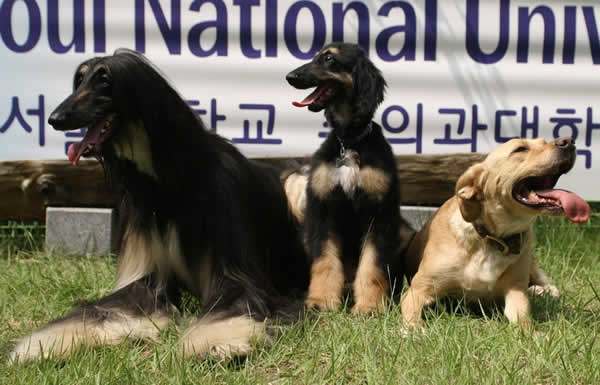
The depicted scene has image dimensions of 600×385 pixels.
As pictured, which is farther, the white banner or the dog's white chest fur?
the white banner

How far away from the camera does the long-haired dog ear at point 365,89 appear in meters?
2.98

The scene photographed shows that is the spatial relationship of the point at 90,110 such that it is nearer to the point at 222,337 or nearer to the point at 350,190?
the point at 222,337

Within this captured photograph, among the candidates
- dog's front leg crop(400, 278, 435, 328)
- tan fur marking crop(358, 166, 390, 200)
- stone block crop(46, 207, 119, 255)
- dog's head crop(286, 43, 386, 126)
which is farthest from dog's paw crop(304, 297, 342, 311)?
stone block crop(46, 207, 119, 255)

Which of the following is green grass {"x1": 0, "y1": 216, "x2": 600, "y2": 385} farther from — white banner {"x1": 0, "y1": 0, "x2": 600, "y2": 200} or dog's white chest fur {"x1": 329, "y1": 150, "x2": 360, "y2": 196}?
white banner {"x1": 0, "y1": 0, "x2": 600, "y2": 200}

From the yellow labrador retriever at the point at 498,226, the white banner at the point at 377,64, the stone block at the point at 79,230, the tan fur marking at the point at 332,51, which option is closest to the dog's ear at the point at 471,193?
the yellow labrador retriever at the point at 498,226

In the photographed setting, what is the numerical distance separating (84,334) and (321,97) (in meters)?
1.54

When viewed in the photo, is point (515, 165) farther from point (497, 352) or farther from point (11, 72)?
point (11, 72)

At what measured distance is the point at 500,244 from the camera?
8.69 ft

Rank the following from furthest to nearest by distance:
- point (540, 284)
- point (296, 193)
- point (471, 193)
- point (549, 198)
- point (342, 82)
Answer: point (296, 193) < point (540, 284) < point (342, 82) < point (471, 193) < point (549, 198)

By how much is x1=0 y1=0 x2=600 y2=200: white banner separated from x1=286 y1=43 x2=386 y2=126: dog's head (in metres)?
→ 1.10

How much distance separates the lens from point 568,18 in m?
4.10

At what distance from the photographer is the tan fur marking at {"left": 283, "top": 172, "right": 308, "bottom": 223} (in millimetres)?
3412

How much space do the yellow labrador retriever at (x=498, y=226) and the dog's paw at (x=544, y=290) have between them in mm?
448

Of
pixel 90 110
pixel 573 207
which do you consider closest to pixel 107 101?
pixel 90 110
